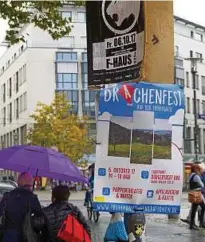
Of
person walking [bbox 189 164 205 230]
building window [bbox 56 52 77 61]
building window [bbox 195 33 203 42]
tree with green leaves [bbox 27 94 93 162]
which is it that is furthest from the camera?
building window [bbox 195 33 203 42]

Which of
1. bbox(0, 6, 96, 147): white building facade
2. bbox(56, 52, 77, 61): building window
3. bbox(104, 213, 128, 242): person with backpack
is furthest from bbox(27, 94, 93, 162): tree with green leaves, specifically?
bbox(104, 213, 128, 242): person with backpack

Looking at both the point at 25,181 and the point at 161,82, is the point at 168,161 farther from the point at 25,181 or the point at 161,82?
the point at 25,181

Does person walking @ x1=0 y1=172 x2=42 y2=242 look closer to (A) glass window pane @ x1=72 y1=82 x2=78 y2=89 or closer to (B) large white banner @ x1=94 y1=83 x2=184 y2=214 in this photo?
(B) large white banner @ x1=94 y1=83 x2=184 y2=214

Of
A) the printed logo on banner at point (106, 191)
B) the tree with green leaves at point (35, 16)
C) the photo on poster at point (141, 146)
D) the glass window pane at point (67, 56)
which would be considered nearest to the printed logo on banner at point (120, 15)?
the photo on poster at point (141, 146)

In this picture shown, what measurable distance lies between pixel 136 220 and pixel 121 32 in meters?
2.50

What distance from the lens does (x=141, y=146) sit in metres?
6.88

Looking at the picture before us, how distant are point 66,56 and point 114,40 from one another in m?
75.4

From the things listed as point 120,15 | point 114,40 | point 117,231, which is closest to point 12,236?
point 117,231

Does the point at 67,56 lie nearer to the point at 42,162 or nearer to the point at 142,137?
the point at 42,162

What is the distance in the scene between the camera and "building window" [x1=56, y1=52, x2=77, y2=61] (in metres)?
80.8

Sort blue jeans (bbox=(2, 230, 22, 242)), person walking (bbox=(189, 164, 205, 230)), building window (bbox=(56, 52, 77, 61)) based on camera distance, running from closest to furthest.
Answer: blue jeans (bbox=(2, 230, 22, 242))
person walking (bbox=(189, 164, 205, 230))
building window (bbox=(56, 52, 77, 61))

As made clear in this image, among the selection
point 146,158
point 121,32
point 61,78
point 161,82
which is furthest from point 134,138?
point 61,78

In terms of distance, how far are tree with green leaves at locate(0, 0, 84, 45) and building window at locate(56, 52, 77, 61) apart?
6751 cm

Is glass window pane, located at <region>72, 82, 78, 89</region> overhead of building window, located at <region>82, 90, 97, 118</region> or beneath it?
overhead
